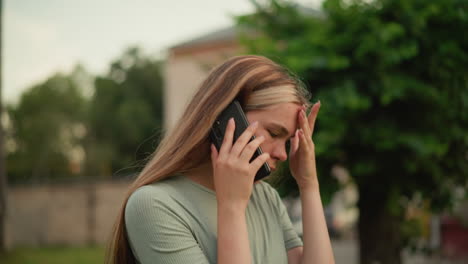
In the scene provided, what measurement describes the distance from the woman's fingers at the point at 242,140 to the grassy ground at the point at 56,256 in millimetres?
12410

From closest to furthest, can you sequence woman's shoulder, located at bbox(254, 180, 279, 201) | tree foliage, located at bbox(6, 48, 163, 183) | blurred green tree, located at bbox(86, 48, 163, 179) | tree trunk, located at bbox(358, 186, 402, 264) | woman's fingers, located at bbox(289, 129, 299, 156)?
1. woman's fingers, located at bbox(289, 129, 299, 156)
2. woman's shoulder, located at bbox(254, 180, 279, 201)
3. tree trunk, located at bbox(358, 186, 402, 264)
4. blurred green tree, located at bbox(86, 48, 163, 179)
5. tree foliage, located at bbox(6, 48, 163, 183)

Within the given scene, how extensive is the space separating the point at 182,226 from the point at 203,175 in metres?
0.24

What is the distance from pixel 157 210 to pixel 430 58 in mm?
4325

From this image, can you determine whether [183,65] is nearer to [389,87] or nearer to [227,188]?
[389,87]

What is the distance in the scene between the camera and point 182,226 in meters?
1.50

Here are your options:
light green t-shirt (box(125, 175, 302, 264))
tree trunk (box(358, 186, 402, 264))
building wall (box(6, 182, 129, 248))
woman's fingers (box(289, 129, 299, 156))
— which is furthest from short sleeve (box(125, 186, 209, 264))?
building wall (box(6, 182, 129, 248))

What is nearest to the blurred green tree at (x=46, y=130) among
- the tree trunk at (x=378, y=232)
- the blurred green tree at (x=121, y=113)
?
the blurred green tree at (x=121, y=113)

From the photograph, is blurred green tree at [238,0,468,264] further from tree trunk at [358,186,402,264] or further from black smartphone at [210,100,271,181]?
black smartphone at [210,100,271,181]

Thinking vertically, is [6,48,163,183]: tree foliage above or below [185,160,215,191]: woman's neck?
below

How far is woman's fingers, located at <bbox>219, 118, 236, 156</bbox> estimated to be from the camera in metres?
1.47

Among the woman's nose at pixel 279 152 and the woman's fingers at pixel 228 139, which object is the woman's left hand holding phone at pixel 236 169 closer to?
the woman's fingers at pixel 228 139

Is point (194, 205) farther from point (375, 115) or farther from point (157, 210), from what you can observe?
point (375, 115)

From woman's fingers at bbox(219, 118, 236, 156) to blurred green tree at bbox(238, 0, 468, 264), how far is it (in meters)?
3.24

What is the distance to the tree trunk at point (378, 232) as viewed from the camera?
6.18m
